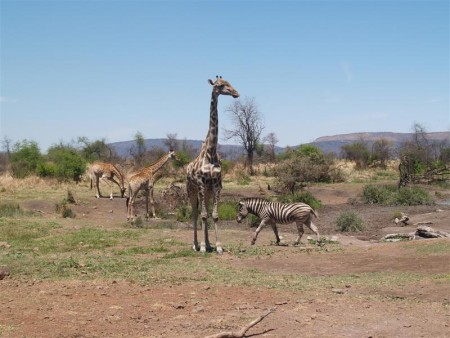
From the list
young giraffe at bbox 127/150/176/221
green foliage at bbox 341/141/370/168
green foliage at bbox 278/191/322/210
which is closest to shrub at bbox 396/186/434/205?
green foliage at bbox 278/191/322/210

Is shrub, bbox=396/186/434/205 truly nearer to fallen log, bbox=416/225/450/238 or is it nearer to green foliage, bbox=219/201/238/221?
green foliage, bbox=219/201/238/221

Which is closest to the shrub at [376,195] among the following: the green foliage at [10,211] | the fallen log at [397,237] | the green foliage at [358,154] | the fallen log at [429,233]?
the fallen log at [397,237]

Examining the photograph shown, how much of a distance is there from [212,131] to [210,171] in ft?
3.31

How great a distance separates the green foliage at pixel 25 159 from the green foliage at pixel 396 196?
2114 cm

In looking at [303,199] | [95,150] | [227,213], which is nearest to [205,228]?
[227,213]

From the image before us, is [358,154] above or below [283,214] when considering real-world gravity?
above

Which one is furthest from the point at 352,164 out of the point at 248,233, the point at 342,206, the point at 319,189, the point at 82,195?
the point at 248,233

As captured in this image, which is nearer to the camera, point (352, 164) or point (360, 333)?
point (360, 333)

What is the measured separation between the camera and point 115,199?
94.0ft

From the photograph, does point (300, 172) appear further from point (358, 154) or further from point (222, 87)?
point (358, 154)

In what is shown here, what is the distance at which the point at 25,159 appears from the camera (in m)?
43.0

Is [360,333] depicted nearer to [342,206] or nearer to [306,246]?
[306,246]

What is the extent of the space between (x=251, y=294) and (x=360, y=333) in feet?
7.84

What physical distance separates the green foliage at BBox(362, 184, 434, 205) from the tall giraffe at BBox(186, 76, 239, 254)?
1652 cm
